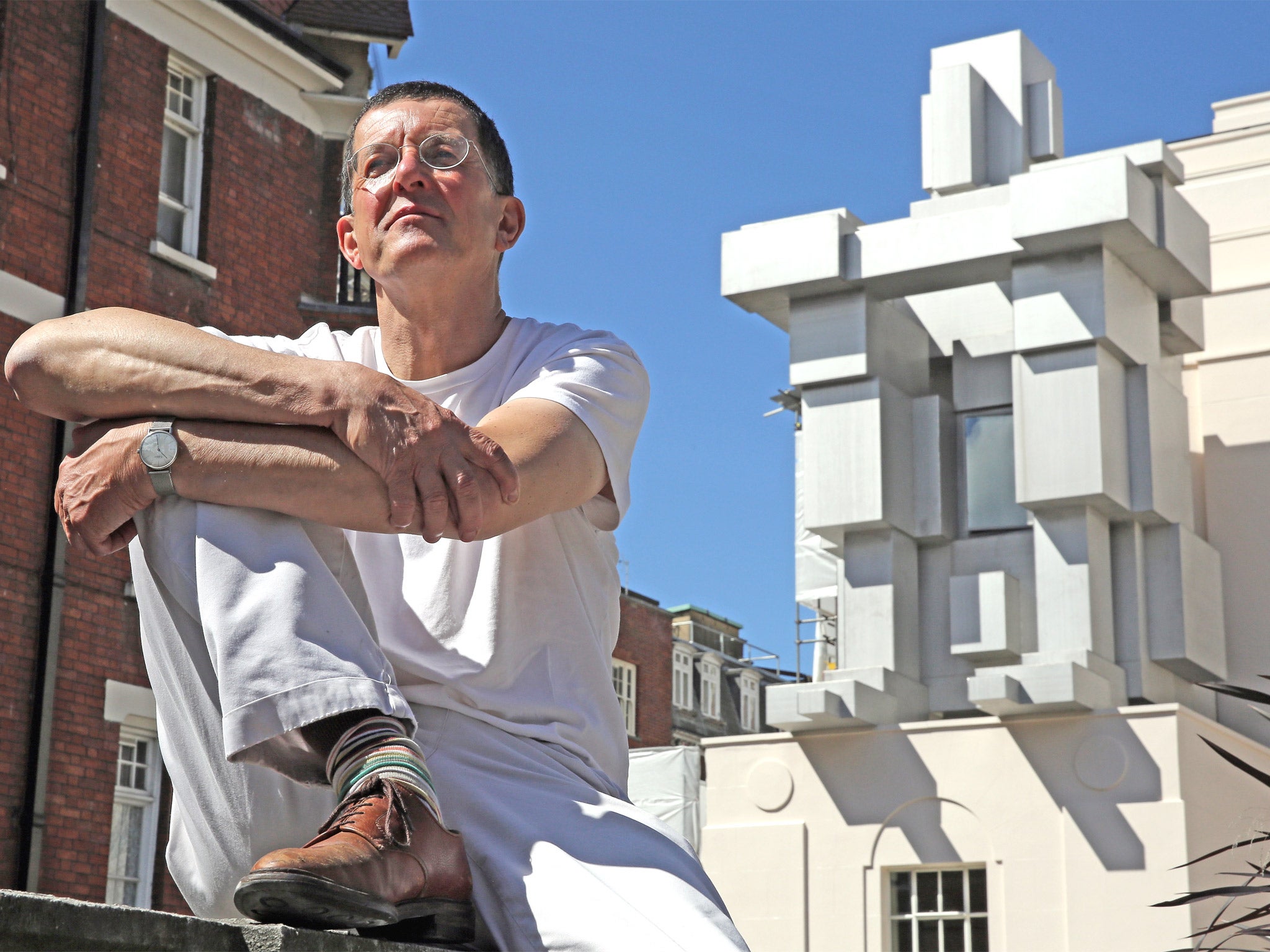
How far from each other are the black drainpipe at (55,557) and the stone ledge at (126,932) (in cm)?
932

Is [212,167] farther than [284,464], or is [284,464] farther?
[212,167]

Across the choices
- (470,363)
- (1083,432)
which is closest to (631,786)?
(1083,432)

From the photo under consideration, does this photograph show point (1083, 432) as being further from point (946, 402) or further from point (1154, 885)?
point (1154, 885)

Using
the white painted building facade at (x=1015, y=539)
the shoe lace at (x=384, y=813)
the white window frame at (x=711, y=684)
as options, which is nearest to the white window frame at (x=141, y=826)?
the white painted building facade at (x=1015, y=539)

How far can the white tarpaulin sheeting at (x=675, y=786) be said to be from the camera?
17969mm

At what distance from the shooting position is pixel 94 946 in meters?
1.30

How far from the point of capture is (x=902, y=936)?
13.5 metres

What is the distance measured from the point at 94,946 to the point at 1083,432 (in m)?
12.3

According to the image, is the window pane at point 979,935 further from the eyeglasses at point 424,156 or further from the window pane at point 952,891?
the eyeglasses at point 424,156

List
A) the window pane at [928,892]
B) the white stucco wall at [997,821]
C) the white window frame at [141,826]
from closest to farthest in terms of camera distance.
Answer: the white window frame at [141,826], the white stucco wall at [997,821], the window pane at [928,892]

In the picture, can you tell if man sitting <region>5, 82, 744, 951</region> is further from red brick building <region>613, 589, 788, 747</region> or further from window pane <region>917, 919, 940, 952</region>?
red brick building <region>613, 589, 788, 747</region>

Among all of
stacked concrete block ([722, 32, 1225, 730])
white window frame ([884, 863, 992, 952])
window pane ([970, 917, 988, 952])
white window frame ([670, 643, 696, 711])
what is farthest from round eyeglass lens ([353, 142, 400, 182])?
white window frame ([670, 643, 696, 711])

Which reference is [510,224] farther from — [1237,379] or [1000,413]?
[1237,379]

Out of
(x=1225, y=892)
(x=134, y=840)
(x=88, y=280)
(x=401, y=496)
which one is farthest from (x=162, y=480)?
(x=134, y=840)
